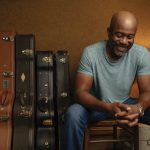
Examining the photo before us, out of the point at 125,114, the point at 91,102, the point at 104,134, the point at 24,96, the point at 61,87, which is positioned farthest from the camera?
the point at 104,134

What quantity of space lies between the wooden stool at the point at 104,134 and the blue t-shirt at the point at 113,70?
16 centimetres

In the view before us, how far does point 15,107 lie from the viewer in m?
2.05

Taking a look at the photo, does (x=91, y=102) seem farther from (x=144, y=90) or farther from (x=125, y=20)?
(x=125, y=20)

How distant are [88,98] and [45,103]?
469 millimetres

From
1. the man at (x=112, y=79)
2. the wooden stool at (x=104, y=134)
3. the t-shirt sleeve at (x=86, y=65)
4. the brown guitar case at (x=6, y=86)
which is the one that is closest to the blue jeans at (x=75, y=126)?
the man at (x=112, y=79)

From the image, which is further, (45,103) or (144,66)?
(45,103)

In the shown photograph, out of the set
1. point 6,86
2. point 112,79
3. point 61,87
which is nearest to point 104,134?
point 61,87

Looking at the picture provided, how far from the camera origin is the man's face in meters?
1.85

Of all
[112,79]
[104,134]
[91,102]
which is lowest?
[104,134]

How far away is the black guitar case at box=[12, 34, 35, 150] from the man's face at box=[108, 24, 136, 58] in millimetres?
637

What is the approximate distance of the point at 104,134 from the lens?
251 cm

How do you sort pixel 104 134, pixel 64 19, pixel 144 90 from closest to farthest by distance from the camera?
1. pixel 144 90
2. pixel 104 134
3. pixel 64 19

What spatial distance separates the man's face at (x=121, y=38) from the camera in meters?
1.85

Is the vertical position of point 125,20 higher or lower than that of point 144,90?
higher
